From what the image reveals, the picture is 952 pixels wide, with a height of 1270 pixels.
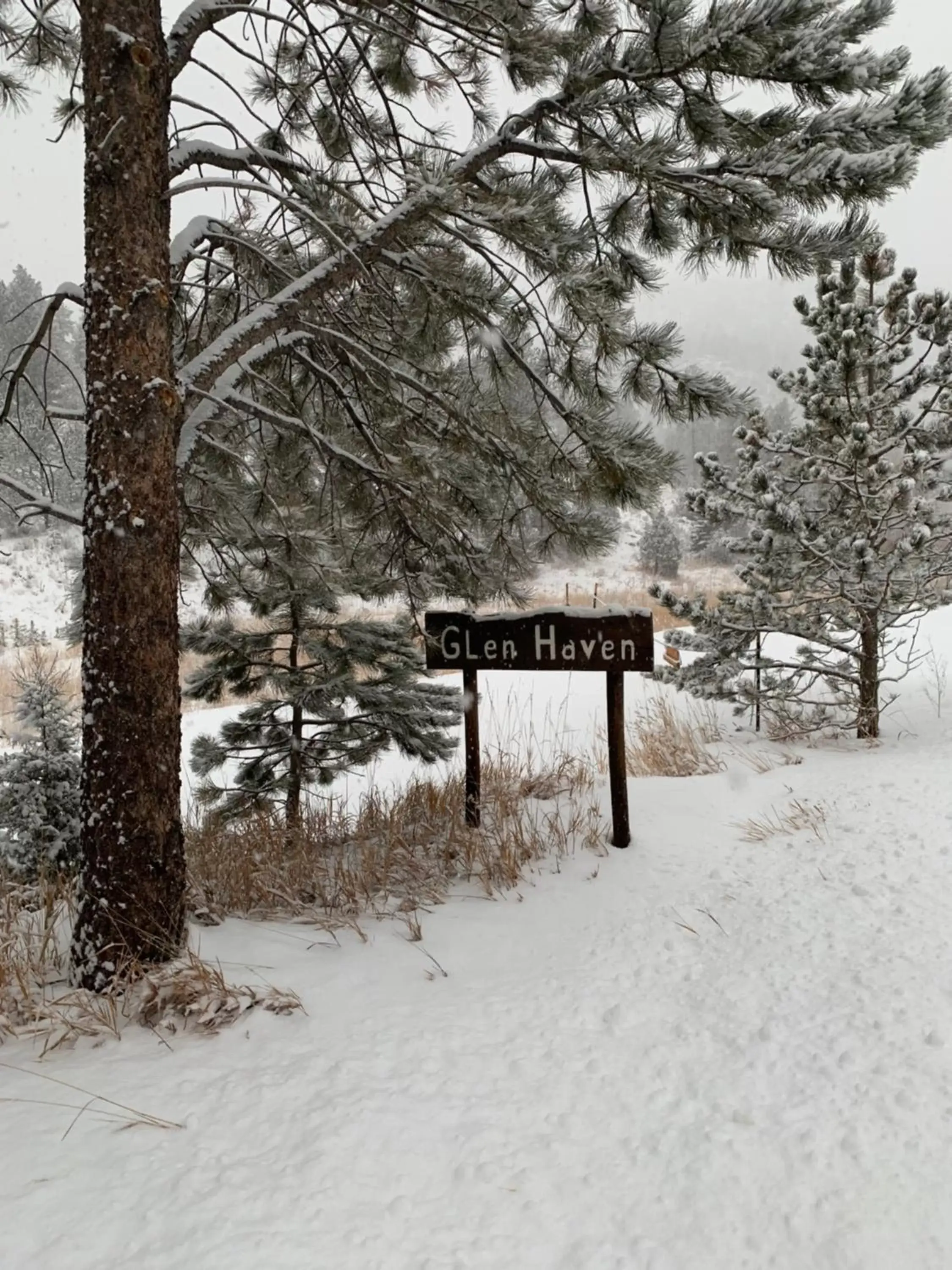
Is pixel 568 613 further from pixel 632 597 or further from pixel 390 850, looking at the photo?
pixel 632 597

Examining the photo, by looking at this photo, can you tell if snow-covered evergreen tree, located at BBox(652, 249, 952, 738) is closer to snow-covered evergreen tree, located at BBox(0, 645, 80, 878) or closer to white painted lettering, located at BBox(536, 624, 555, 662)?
white painted lettering, located at BBox(536, 624, 555, 662)

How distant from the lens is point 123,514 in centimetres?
251

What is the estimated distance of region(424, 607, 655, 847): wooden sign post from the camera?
12.9 feet

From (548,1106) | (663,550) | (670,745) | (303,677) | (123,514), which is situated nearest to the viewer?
(548,1106)

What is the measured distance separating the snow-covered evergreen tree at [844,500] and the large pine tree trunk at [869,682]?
1 centimetres

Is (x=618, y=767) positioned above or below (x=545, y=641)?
below

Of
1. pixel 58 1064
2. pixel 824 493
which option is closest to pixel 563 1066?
pixel 58 1064

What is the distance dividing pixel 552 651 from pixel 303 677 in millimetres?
1910

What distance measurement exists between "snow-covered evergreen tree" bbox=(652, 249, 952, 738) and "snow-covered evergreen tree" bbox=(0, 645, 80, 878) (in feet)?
14.6

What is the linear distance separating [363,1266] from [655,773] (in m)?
4.76

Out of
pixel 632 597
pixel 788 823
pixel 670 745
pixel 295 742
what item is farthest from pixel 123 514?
pixel 632 597

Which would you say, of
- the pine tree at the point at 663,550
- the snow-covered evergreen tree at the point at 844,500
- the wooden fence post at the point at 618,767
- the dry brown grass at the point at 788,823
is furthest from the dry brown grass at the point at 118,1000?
the pine tree at the point at 663,550

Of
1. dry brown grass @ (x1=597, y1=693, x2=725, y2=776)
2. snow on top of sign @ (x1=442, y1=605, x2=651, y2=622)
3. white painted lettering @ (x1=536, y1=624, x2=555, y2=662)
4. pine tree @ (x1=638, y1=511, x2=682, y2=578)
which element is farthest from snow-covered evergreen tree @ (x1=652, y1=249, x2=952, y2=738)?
pine tree @ (x1=638, y1=511, x2=682, y2=578)

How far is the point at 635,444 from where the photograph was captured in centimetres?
346
